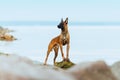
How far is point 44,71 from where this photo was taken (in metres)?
4.34

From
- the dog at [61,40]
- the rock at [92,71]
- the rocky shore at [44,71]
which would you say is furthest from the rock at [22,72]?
the dog at [61,40]

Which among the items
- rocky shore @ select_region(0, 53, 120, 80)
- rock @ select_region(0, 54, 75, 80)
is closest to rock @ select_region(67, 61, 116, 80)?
rocky shore @ select_region(0, 53, 120, 80)

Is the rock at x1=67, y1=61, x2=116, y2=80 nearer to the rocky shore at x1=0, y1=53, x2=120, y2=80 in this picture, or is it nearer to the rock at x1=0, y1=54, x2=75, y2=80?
the rocky shore at x1=0, y1=53, x2=120, y2=80

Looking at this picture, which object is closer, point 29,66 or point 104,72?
point 29,66

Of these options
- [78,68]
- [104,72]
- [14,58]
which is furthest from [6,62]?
[104,72]

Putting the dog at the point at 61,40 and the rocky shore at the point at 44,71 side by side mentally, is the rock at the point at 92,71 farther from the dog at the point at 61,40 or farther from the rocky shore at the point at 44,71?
the dog at the point at 61,40

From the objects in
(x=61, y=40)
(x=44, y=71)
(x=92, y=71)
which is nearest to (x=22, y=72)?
(x=44, y=71)

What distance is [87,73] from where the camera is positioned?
452 centimetres

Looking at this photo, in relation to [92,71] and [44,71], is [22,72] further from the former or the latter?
[92,71]

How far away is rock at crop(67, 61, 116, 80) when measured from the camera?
14.7ft

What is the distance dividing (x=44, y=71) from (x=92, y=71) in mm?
553

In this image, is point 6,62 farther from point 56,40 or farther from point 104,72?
point 56,40

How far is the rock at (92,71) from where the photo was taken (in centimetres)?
449

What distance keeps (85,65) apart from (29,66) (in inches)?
23.7
